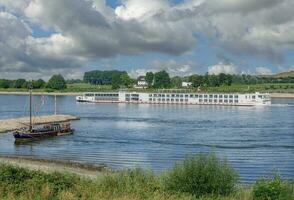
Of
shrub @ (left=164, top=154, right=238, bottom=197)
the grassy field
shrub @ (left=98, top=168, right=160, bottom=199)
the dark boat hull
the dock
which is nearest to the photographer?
the grassy field

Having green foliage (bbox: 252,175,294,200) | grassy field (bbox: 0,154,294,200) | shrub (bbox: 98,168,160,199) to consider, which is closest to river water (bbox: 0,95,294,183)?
shrub (bbox: 98,168,160,199)

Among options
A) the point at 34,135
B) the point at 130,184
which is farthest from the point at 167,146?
the point at 130,184

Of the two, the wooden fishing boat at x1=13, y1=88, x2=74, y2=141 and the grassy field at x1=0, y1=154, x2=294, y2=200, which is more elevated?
the grassy field at x1=0, y1=154, x2=294, y2=200

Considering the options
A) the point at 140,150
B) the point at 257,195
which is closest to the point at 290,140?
the point at 140,150

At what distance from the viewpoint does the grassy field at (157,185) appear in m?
20.2

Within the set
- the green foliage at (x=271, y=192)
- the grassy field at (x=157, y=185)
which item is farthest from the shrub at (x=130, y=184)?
the green foliage at (x=271, y=192)

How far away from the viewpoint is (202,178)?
23406 millimetres

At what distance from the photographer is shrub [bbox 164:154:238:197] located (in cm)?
2338

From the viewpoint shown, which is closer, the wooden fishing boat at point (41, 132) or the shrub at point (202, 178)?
the shrub at point (202, 178)

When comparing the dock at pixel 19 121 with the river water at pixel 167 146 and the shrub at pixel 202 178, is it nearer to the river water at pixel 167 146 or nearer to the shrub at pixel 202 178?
the river water at pixel 167 146

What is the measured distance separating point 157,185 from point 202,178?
218cm

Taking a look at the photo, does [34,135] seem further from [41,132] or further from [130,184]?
[130,184]

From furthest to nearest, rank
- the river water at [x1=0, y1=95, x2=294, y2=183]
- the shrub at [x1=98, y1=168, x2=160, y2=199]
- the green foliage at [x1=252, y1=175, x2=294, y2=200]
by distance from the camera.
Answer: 1. the river water at [x1=0, y1=95, x2=294, y2=183]
2. the shrub at [x1=98, y1=168, x2=160, y2=199]
3. the green foliage at [x1=252, y1=175, x2=294, y2=200]

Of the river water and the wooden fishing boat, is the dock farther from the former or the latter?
the wooden fishing boat
